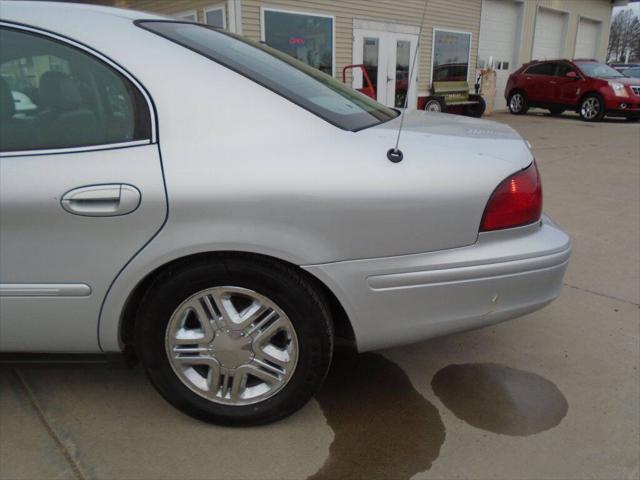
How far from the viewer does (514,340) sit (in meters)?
2.84

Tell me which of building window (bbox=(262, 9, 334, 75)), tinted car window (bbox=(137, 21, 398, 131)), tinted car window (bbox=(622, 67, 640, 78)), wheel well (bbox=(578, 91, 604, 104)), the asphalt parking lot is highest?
building window (bbox=(262, 9, 334, 75))

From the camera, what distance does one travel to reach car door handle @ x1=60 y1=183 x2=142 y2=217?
178cm

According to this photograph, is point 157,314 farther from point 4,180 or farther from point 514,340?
point 514,340

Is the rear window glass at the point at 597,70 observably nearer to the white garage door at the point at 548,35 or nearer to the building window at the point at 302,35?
the white garage door at the point at 548,35

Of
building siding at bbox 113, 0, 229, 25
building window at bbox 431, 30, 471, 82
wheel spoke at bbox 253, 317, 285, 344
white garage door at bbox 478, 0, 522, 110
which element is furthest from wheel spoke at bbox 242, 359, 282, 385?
white garage door at bbox 478, 0, 522, 110

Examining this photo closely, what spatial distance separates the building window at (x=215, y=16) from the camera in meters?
10.1

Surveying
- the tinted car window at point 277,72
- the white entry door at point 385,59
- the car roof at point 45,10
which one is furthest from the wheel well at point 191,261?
the white entry door at point 385,59

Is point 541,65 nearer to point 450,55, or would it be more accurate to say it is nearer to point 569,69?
point 569,69

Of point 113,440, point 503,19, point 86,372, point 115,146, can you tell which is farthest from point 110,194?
point 503,19

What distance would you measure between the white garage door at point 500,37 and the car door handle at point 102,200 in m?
16.1

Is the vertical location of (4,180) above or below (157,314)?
above

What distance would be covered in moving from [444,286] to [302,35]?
10154 mm

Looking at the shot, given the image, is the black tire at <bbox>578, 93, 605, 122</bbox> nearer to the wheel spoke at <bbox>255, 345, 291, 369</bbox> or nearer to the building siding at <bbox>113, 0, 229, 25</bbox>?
the building siding at <bbox>113, 0, 229, 25</bbox>

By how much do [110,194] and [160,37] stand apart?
628 mm
